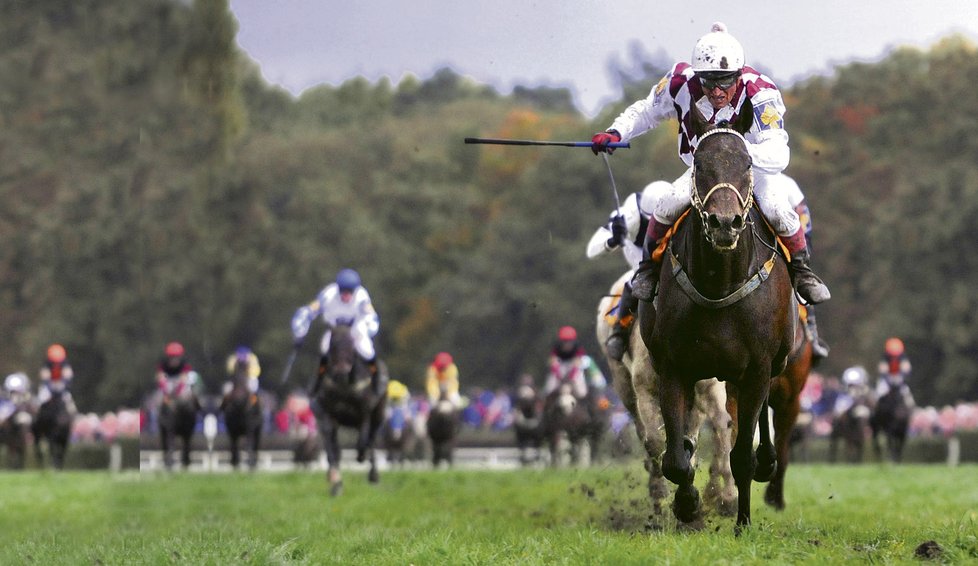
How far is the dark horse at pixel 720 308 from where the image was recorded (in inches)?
334

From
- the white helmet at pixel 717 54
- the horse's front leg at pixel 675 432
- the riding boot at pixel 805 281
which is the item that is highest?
the white helmet at pixel 717 54

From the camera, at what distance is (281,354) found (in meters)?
56.3

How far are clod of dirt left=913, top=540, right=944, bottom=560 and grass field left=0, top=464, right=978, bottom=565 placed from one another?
0.12ft

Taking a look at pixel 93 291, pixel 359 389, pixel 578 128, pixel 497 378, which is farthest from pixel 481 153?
pixel 359 389

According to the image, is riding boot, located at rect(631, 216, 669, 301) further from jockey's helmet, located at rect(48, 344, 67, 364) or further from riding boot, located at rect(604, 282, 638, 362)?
jockey's helmet, located at rect(48, 344, 67, 364)

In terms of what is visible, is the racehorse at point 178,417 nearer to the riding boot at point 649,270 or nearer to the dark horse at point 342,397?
the dark horse at point 342,397

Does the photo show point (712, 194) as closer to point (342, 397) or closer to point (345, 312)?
point (345, 312)

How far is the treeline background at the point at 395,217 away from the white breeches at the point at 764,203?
11.3 m

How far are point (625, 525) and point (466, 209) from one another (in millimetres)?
52467

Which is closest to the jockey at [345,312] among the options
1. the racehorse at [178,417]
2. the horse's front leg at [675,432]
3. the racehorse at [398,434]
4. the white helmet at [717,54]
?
the horse's front leg at [675,432]

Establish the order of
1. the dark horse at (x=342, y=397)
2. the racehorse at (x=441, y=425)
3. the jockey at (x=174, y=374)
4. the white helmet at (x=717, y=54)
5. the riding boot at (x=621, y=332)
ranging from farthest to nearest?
the racehorse at (x=441, y=425), the jockey at (x=174, y=374), the dark horse at (x=342, y=397), the riding boot at (x=621, y=332), the white helmet at (x=717, y=54)

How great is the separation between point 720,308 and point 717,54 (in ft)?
5.22

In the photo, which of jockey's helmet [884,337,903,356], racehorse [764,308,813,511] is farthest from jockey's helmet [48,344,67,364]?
racehorse [764,308,813,511]

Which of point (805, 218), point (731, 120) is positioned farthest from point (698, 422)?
point (731, 120)
